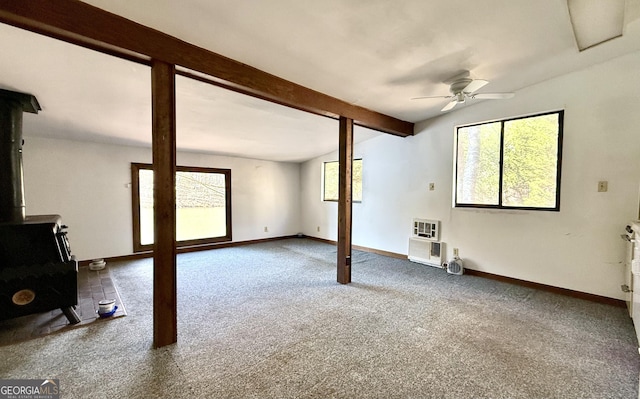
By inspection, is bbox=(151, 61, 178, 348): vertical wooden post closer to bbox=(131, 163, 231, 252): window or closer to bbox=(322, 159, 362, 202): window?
bbox=(131, 163, 231, 252): window

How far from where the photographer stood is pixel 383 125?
4266mm

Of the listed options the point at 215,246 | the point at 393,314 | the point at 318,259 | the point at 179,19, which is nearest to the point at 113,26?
the point at 179,19

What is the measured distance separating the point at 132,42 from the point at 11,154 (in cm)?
179

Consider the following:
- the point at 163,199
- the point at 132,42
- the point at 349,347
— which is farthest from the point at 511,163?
the point at 132,42

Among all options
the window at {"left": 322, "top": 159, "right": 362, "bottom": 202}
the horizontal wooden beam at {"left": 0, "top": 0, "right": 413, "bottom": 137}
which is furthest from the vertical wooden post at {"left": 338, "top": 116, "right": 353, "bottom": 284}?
the window at {"left": 322, "top": 159, "right": 362, "bottom": 202}

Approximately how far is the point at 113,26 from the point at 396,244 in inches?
191

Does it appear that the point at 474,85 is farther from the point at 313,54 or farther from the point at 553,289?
the point at 553,289

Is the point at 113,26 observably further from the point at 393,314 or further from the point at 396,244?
the point at 396,244

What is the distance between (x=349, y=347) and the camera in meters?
2.19

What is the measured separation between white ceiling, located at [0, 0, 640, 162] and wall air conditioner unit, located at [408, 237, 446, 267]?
89.8 inches

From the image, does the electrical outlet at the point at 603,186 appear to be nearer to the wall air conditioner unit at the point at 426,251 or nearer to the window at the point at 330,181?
the wall air conditioner unit at the point at 426,251

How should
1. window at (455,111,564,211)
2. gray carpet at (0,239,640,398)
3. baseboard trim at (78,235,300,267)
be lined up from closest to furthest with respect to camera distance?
gray carpet at (0,239,640,398)
window at (455,111,564,211)
baseboard trim at (78,235,300,267)

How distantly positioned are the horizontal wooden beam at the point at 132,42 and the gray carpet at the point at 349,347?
7.25ft

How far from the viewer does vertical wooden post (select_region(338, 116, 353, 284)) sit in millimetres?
3693
